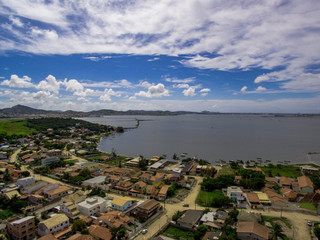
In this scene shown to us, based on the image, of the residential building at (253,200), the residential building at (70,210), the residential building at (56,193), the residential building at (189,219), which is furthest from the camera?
the residential building at (56,193)

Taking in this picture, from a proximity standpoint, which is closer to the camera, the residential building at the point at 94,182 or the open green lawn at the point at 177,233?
the open green lawn at the point at 177,233

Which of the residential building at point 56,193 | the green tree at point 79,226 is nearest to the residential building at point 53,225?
the green tree at point 79,226

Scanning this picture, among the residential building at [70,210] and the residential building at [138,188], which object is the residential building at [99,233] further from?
the residential building at [138,188]

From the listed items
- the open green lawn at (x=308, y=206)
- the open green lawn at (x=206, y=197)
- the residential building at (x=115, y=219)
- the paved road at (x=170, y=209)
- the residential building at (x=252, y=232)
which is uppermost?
the residential building at (x=252, y=232)

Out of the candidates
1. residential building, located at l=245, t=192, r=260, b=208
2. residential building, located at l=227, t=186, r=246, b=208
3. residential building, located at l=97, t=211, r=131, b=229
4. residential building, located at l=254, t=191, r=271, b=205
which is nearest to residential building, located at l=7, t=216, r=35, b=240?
residential building, located at l=97, t=211, r=131, b=229

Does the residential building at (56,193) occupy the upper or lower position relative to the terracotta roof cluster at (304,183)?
lower

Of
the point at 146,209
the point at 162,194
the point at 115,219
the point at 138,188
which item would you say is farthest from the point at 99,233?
the point at 138,188

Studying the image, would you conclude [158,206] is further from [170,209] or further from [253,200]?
[253,200]

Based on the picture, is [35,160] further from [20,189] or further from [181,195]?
[181,195]
